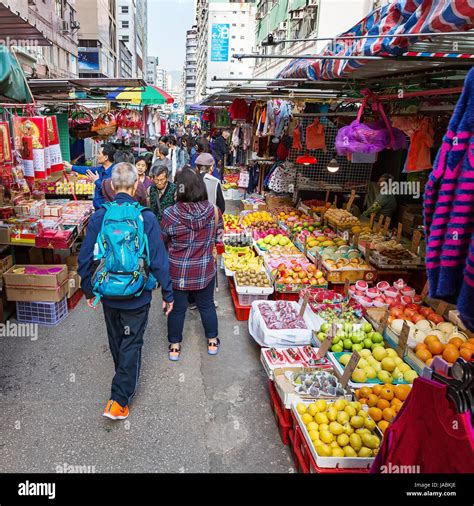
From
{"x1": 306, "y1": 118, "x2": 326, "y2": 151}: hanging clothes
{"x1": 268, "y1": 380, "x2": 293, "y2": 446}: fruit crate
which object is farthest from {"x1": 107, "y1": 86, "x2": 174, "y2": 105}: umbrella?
{"x1": 268, "y1": 380, "x2": 293, "y2": 446}: fruit crate

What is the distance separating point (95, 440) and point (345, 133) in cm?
407

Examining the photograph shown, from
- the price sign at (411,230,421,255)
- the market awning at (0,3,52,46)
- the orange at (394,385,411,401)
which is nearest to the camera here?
the orange at (394,385,411,401)

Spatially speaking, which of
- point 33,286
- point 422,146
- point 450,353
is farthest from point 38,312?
point 422,146

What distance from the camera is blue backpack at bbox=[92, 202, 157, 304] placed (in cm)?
352

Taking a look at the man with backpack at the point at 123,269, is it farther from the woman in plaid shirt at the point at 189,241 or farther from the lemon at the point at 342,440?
the lemon at the point at 342,440

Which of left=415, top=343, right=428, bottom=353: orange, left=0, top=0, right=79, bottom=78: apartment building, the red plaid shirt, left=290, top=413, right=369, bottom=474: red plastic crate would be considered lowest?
left=290, top=413, right=369, bottom=474: red plastic crate

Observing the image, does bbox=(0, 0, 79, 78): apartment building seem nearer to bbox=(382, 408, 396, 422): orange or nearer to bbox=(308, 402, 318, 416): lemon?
bbox=(308, 402, 318, 416): lemon

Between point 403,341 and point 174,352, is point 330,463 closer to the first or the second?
point 403,341

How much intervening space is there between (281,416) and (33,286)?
3.72 metres

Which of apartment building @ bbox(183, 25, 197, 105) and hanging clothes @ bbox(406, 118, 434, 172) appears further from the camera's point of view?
apartment building @ bbox(183, 25, 197, 105)

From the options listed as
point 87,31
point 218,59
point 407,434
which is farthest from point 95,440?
point 87,31

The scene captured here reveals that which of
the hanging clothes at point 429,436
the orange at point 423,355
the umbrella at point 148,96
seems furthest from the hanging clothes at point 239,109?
the hanging clothes at point 429,436

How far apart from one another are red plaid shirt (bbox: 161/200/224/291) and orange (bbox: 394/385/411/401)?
2.28 meters
